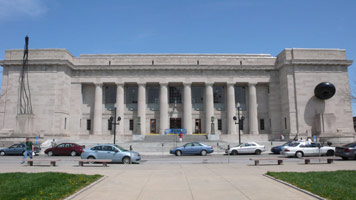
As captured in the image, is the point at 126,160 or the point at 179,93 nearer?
the point at 126,160

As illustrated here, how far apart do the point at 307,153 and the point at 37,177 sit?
21.9 metres

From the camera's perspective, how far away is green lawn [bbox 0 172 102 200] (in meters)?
8.38

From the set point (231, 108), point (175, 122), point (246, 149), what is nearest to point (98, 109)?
point (175, 122)

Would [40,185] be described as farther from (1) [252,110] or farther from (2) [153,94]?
(1) [252,110]

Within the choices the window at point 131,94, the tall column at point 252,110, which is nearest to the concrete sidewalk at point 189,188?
the tall column at point 252,110

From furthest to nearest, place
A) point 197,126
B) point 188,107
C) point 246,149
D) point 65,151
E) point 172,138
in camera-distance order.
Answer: point 197,126
point 188,107
point 172,138
point 246,149
point 65,151

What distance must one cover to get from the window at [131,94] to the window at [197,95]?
410 inches

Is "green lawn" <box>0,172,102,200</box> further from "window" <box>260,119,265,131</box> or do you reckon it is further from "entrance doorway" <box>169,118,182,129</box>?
"window" <box>260,119,265,131</box>

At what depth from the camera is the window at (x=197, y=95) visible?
1943 inches

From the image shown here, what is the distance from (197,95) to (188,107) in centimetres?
452

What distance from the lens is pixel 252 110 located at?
46312 millimetres

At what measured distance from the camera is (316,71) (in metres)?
44.4

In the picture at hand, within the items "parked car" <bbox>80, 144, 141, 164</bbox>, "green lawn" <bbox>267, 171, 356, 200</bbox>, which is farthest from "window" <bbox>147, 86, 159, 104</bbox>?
→ "green lawn" <bbox>267, 171, 356, 200</bbox>

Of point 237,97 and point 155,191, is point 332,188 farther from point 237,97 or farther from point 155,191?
point 237,97
